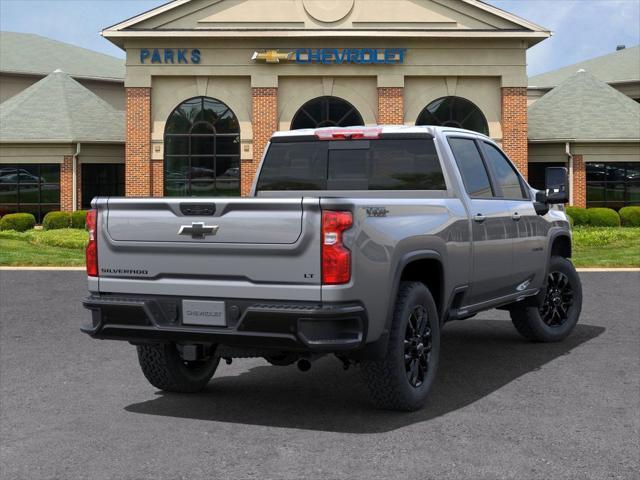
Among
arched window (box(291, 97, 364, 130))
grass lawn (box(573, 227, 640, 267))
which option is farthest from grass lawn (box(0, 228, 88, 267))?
grass lawn (box(573, 227, 640, 267))

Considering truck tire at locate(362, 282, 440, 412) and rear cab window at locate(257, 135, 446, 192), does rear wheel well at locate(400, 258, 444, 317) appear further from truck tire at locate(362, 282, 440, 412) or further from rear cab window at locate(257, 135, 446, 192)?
rear cab window at locate(257, 135, 446, 192)

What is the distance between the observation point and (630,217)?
31.6 meters

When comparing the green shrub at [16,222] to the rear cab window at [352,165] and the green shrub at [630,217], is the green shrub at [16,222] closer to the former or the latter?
the green shrub at [630,217]

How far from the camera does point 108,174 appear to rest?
119 ft

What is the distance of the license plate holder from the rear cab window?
2243 millimetres

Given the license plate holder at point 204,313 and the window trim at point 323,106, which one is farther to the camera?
the window trim at point 323,106

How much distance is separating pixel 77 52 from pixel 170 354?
50473 millimetres

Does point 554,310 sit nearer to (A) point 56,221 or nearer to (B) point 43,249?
(B) point 43,249

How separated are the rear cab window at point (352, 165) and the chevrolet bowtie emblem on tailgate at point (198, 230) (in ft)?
6.94

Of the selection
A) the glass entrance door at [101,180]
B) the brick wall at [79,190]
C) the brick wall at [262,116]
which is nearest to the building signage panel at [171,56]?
the brick wall at [262,116]

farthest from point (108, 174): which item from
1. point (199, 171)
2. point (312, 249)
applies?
point (312, 249)

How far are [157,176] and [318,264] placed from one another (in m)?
27.8

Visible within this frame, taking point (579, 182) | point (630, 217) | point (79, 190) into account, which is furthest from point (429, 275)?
point (79, 190)

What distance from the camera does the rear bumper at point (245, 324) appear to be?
18.1 ft
